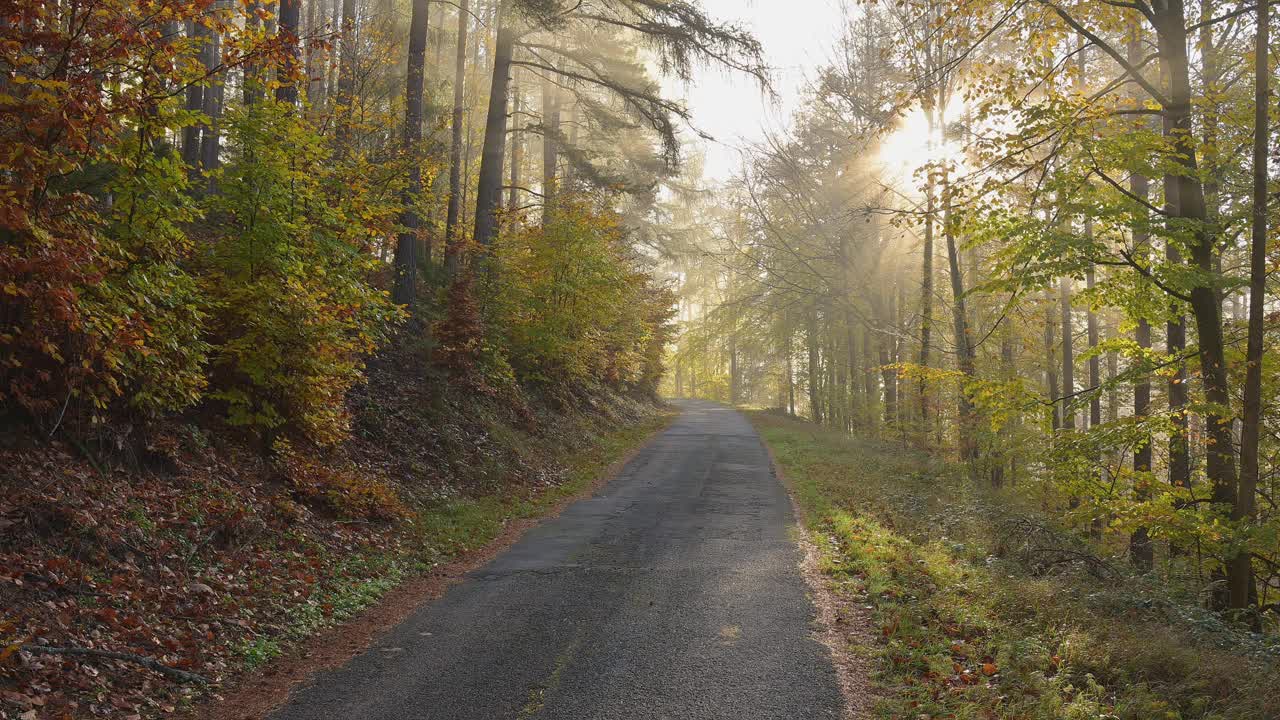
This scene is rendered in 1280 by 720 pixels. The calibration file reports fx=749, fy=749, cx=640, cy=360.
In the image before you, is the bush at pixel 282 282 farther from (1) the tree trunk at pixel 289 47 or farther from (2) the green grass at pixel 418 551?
(2) the green grass at pixel 418 551

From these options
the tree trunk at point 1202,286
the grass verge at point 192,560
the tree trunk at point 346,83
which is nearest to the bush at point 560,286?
the tree trunk at point 346,83

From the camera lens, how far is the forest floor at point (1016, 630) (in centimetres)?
546

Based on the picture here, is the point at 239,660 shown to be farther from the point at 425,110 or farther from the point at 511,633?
the point at 425,110

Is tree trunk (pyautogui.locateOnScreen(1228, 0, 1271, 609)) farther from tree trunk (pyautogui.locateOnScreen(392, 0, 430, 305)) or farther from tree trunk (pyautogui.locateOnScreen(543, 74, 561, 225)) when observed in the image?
tree trunk (pyautogui.locateOnScreen(543, 74, 561, 225))

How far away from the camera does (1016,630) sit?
6.76 metres

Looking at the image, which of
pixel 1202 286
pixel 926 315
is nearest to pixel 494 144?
pixel 926 315

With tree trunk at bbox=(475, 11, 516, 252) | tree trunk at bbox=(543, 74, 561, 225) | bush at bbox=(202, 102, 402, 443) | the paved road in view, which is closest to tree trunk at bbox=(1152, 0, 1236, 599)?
the paved road

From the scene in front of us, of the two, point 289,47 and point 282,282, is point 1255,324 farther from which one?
point 282,282

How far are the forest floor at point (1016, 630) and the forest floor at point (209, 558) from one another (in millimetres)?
4931

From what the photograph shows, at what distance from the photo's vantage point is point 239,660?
6320 millimetres

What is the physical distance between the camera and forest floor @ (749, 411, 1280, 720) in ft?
17.9

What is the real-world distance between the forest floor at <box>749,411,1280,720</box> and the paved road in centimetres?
67

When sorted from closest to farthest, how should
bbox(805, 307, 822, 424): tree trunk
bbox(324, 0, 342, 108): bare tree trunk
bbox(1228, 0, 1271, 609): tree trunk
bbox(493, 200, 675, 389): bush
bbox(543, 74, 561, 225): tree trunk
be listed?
bbox(1228, 0, 1271, 609): tree trunk
bbox(324, 0, 342, 108): bare tree trunk
bbox(493, 200, 675, 389): bush
bbox(543, 74, 561, 225): tree trunk
bbox(805, 307, 822, 424): tree trunk

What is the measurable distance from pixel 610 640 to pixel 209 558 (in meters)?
4.17
